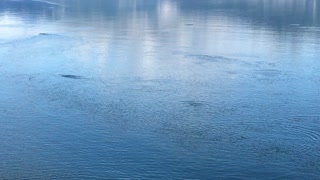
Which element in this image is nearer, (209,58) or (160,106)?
(160,106)

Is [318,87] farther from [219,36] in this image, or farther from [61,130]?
[219,36]

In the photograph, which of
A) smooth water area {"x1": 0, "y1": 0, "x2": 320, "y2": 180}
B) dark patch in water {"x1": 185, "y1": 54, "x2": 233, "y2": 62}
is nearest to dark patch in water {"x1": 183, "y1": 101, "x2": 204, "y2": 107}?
smooth water area {"x1": 0, "y1": 0, "x2": 320, "y2": 180}

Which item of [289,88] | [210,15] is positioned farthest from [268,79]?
[210,15]

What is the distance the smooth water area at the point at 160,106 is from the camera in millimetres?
6059

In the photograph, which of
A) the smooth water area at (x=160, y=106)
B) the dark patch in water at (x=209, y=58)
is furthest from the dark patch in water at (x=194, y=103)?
the dark patch in water at (x=209, y=58)

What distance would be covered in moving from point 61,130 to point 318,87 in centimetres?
447

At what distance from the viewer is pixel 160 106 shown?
7.99m

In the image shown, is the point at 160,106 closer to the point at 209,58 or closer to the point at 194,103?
the point at 194,103

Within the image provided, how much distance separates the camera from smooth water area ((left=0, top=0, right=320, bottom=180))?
6059 mm

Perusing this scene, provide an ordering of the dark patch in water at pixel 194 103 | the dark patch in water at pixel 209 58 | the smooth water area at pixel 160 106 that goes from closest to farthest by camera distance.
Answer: the smooth water area at pixel 160 106
the dark patch in water at pixel 194 103
the dark patch in water at pixel 209 58

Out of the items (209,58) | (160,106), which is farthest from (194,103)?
(209,58)

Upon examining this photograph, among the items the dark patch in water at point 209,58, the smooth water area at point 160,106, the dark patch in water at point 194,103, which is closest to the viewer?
the smooth water area at point 160,106

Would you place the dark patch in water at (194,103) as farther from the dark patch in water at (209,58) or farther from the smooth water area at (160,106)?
the dark patch in water at (209,58)

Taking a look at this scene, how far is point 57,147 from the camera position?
21.5ft
